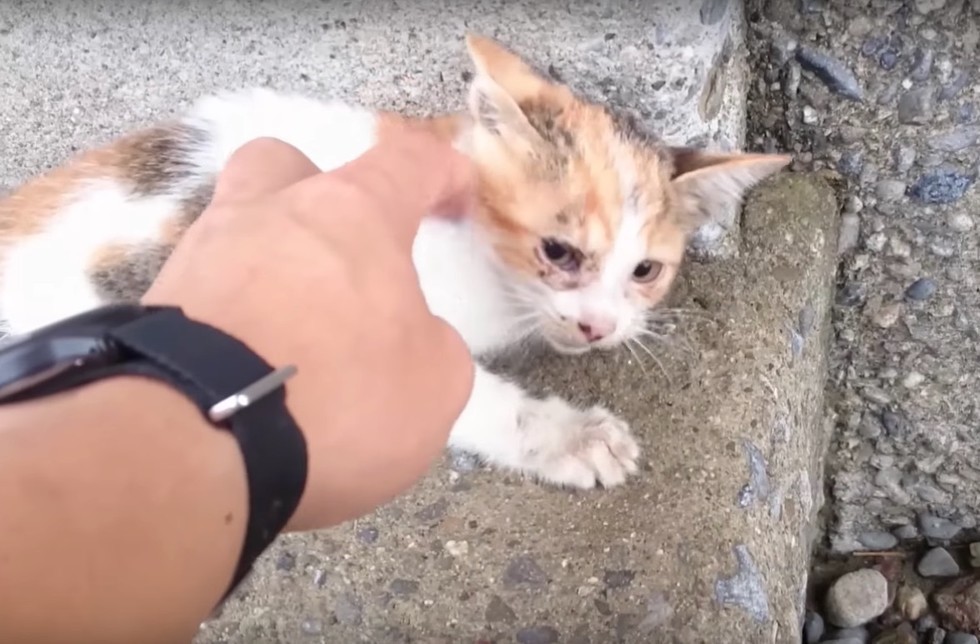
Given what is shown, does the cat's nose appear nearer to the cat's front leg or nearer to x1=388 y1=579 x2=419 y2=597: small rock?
the cat's front leg

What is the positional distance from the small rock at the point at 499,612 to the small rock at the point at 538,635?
20 mm

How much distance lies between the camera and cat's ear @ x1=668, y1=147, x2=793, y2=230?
1.13 meters

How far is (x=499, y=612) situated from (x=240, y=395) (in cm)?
49

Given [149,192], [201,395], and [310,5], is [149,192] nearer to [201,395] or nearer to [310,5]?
[310,5]

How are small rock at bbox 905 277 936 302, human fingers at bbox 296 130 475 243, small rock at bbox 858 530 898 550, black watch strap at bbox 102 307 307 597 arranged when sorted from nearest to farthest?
black watch strap at bbox 102 307 307 597 → human fingers at bbox 296 130 475 243 → small rock at bbox 905 277 936 302 → small rock at bbox 858 530 898 550

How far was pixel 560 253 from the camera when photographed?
1.13 metres

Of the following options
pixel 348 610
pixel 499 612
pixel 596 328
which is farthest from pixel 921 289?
pixel 348 610

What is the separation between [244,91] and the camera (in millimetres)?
1324

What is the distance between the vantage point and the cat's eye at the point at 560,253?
1127mm

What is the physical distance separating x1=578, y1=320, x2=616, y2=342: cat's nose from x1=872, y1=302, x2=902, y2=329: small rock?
0.59 meters

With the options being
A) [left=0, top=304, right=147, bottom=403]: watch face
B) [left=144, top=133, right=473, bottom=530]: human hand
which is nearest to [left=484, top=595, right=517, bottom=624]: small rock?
[left=144, top=133, right=473, bottom=530]: human hand

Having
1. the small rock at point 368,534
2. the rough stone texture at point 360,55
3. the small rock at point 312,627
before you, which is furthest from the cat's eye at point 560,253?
the small rock at point 312,627

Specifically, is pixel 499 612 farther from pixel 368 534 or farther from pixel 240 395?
pixel 240 395

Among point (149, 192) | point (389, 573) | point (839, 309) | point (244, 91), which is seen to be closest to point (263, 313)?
point (389, 573)
